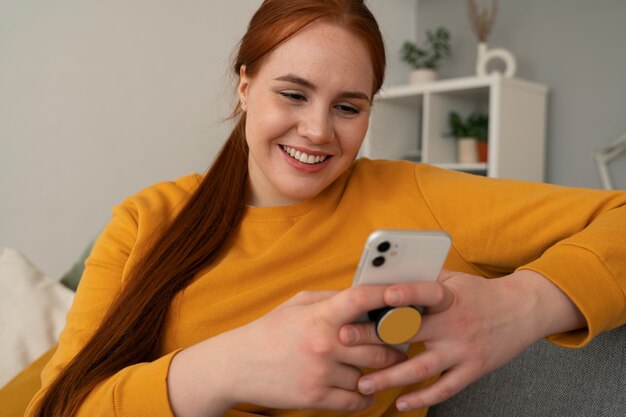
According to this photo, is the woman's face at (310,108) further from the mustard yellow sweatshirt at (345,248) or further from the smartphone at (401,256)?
the smartphone at (401,256)

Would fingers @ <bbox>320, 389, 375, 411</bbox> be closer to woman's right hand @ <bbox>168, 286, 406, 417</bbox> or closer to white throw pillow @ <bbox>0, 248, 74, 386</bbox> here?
woman's right hand @ <bbox>168, 286, 406, 417</bbox>

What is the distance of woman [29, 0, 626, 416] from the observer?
2.21ft

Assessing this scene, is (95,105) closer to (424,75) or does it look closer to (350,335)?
(424,75)

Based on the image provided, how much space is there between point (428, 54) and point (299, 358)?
3.42 metres

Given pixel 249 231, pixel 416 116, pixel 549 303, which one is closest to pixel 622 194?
pixel 549 303

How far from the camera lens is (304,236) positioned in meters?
1.00

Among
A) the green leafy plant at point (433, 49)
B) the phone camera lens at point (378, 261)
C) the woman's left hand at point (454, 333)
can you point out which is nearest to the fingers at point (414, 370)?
the woman's left hand at point (454, 333)

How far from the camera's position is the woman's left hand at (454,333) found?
1.87 ft

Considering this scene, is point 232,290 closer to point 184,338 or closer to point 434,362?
point 184,338

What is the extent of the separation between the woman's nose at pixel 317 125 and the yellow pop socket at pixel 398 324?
42cm

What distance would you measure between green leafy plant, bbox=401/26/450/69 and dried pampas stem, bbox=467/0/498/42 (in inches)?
7.7

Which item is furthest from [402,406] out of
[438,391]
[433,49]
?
[433,49]

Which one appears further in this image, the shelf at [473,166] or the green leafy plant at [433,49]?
the green leafy plant at [433,49]

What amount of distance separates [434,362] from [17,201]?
2165 millimetres
